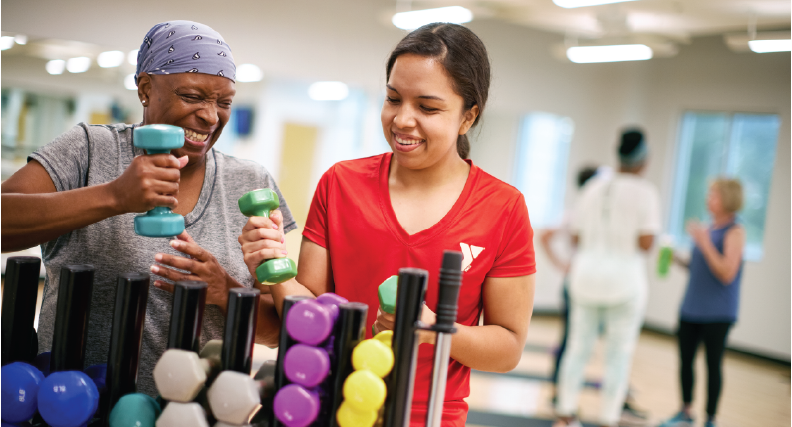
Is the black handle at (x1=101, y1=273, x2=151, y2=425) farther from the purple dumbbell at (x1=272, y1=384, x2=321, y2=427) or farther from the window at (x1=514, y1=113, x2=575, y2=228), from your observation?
the window at (x1=514, y1=113, x2=575, y2=228)

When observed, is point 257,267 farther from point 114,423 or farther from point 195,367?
point 114,423

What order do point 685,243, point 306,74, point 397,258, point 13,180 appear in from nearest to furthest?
point 13,180
point 397,258
point 306,74
point 685,243

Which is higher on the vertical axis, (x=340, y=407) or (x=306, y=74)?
(x=306, y=74)

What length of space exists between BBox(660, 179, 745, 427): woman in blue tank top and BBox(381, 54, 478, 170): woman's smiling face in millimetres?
3339

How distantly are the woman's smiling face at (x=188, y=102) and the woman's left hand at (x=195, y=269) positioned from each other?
18 centimetres

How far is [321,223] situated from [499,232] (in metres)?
0.36

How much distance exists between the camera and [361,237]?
49.6 inches

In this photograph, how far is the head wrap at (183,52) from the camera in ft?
3.67

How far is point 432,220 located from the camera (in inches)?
49.7

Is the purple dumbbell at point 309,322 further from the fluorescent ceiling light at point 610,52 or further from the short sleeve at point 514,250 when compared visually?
the fluorescent ceiling light at point 610,52

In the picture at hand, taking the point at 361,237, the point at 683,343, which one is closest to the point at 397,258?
the point at 361,237

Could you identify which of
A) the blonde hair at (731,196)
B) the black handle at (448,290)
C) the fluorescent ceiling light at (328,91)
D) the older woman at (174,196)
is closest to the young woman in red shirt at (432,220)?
the older woman at (174,196)

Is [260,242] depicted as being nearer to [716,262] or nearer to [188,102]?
[188,102]

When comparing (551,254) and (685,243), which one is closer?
(551,254)
